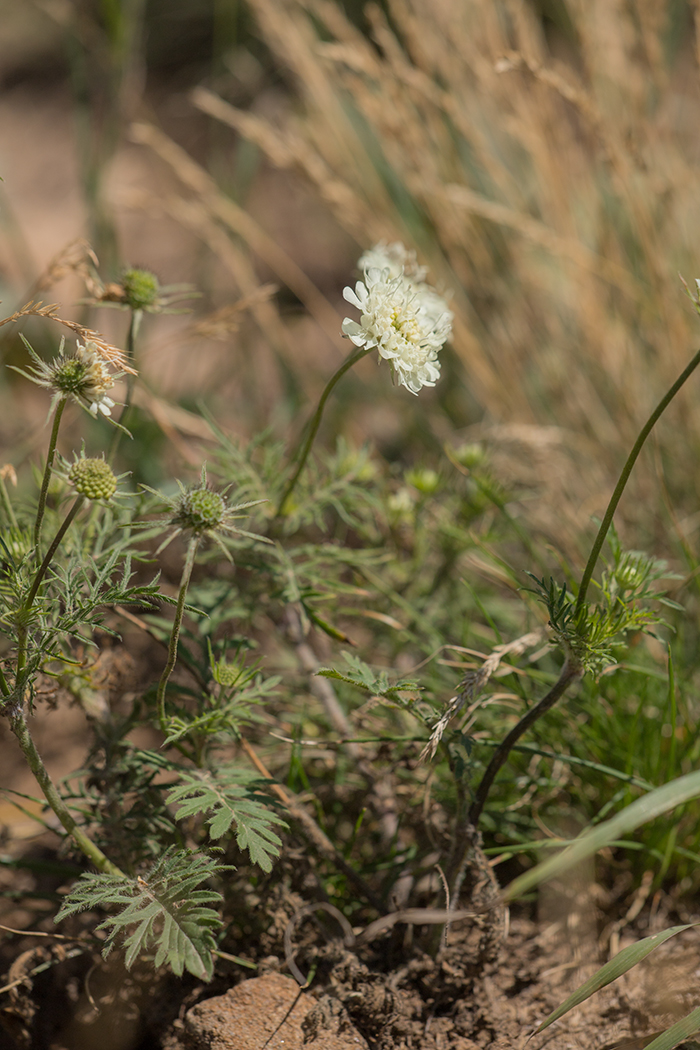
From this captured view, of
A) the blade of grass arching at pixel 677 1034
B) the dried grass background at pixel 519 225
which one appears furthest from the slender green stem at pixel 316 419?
the blade of grass arching at pixel 677 1034

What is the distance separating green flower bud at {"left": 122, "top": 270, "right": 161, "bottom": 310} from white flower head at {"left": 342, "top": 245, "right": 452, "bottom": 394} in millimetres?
354

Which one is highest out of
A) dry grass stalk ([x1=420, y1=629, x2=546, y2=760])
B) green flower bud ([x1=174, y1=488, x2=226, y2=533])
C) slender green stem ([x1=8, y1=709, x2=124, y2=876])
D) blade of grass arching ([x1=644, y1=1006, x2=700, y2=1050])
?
green flower bud ([x1=174, y1=488, x2=226, y2=533])

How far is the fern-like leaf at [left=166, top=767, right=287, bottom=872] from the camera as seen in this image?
3.19 ft

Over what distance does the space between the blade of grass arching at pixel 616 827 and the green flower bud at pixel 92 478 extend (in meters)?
0.65

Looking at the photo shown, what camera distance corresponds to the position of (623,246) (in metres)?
2.51

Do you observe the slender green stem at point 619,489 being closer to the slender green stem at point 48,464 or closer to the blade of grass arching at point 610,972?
the blade of grass arching at point 610,972

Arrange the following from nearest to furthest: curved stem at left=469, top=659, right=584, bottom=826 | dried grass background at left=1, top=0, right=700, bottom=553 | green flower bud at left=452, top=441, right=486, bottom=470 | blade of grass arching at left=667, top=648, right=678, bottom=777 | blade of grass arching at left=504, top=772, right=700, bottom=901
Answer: blade of grass arching at left=504, top=772, right=700, bottom=901 → curved stem at left=469, top=659, right=584, bottom=826 → blade of grass arching at left=667, top=648, right=678, bottom=777 → green flower bud at left=452, top=441, right=486, bottom=470 → dried grass background at left=1, top=0, right=700, bottom=553

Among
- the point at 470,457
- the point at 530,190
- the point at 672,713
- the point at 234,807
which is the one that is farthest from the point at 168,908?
the point at 530,190

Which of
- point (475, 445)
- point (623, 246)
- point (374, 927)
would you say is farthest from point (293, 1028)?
point (623, 246)

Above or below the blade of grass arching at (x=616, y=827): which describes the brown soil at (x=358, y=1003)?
below

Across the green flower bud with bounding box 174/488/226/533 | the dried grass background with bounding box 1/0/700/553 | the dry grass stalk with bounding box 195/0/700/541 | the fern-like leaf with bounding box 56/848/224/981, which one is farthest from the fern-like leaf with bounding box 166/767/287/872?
the dry grass stalk with bounding box 195/0/700/541

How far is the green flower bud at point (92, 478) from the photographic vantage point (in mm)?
959

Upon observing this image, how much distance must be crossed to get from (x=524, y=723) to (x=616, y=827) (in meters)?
0.24

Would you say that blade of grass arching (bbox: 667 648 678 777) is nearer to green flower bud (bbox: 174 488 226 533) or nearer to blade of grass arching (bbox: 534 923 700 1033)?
blade of grass arching (bbox: 534 923 700 1033)
